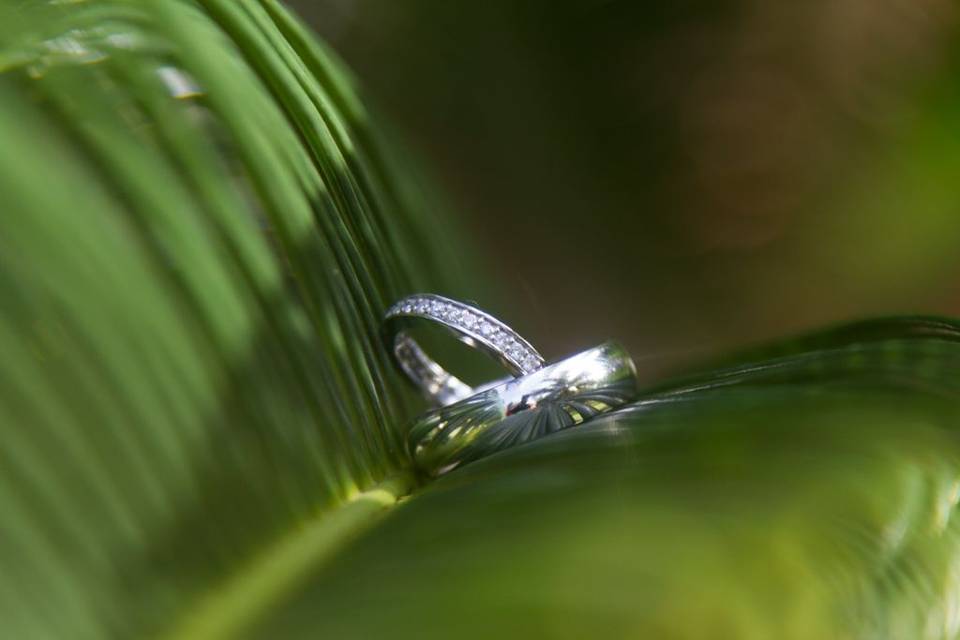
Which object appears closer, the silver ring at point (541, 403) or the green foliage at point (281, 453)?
the green foliage at point (281, 453)

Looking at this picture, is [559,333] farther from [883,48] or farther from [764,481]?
[764,481]

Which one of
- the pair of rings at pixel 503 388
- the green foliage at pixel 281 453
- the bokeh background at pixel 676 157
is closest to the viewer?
the green foliage at pixel 281 453

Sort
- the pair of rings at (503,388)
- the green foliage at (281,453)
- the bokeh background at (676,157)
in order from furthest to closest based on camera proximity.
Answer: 1. the bokeh background at (676,157)
2. the pair of rings at (503,388)
3. the green foliage at (281,453)

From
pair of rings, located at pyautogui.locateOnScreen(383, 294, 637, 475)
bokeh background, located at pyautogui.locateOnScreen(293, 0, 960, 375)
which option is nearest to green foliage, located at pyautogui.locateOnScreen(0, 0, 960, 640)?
pair of rings, located at pyautogui.locateOnScreen(383, 294, 637, 475)

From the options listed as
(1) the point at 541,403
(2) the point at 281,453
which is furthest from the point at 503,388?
(2) the point at 281,453

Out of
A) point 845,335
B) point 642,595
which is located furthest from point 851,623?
point 845,335

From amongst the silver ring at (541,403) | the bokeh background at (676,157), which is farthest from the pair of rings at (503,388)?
the bokeh background at (676,157)

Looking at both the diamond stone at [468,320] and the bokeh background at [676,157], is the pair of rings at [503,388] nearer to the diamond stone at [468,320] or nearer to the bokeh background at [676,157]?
the diamond stone at [468,320]

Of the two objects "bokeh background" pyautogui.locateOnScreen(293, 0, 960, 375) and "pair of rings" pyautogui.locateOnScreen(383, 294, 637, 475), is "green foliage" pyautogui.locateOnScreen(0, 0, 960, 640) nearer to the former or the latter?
"pair of rings" pyautogui.locateOnScreen(383, 294, 637, 475)

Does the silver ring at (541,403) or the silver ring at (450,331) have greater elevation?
the silver ring at (450,331)
